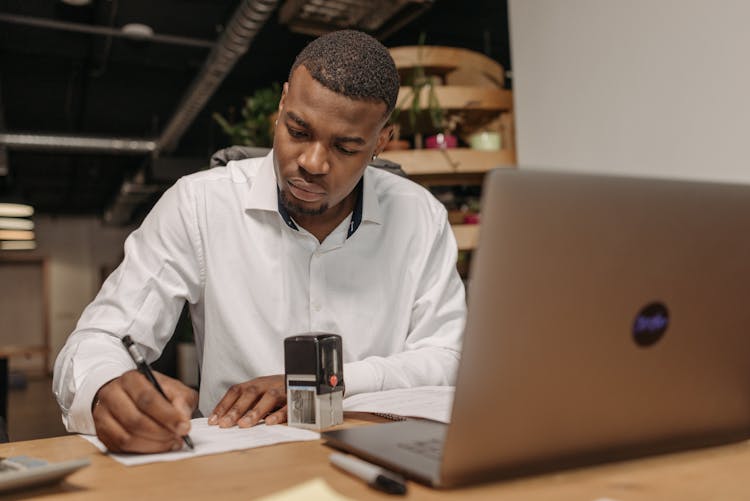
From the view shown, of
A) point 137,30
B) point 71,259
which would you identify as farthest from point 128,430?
point 71,259

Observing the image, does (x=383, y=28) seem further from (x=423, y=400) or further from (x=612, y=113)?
(x=423, y=400)

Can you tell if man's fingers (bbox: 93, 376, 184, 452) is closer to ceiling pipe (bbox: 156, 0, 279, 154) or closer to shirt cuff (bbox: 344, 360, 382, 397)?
shirt cuff (bbox: 344, 360, 382, 397)

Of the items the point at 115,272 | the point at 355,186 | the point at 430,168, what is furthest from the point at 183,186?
the point at 430,168

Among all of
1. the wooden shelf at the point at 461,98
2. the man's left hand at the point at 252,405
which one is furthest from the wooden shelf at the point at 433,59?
the man's left hand at the point at 252,405

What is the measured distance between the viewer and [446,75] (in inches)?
152

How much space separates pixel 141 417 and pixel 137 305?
20.5 inches

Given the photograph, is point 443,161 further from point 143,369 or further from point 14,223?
point 14,223

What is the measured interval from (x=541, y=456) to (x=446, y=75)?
340cm

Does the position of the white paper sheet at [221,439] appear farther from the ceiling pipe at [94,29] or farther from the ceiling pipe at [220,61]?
the ceiling pipe at [94,29]

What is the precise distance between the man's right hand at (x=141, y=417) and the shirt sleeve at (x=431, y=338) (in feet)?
1.47

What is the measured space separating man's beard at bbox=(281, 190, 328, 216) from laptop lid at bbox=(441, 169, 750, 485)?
2.93 ft

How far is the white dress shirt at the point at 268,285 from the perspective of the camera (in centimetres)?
143

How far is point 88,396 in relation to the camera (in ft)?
3.27

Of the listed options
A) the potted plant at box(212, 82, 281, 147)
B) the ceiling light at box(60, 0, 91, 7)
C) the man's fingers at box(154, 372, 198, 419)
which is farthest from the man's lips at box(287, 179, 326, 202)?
the ceiling light at box(60, 0, 91, 7)
